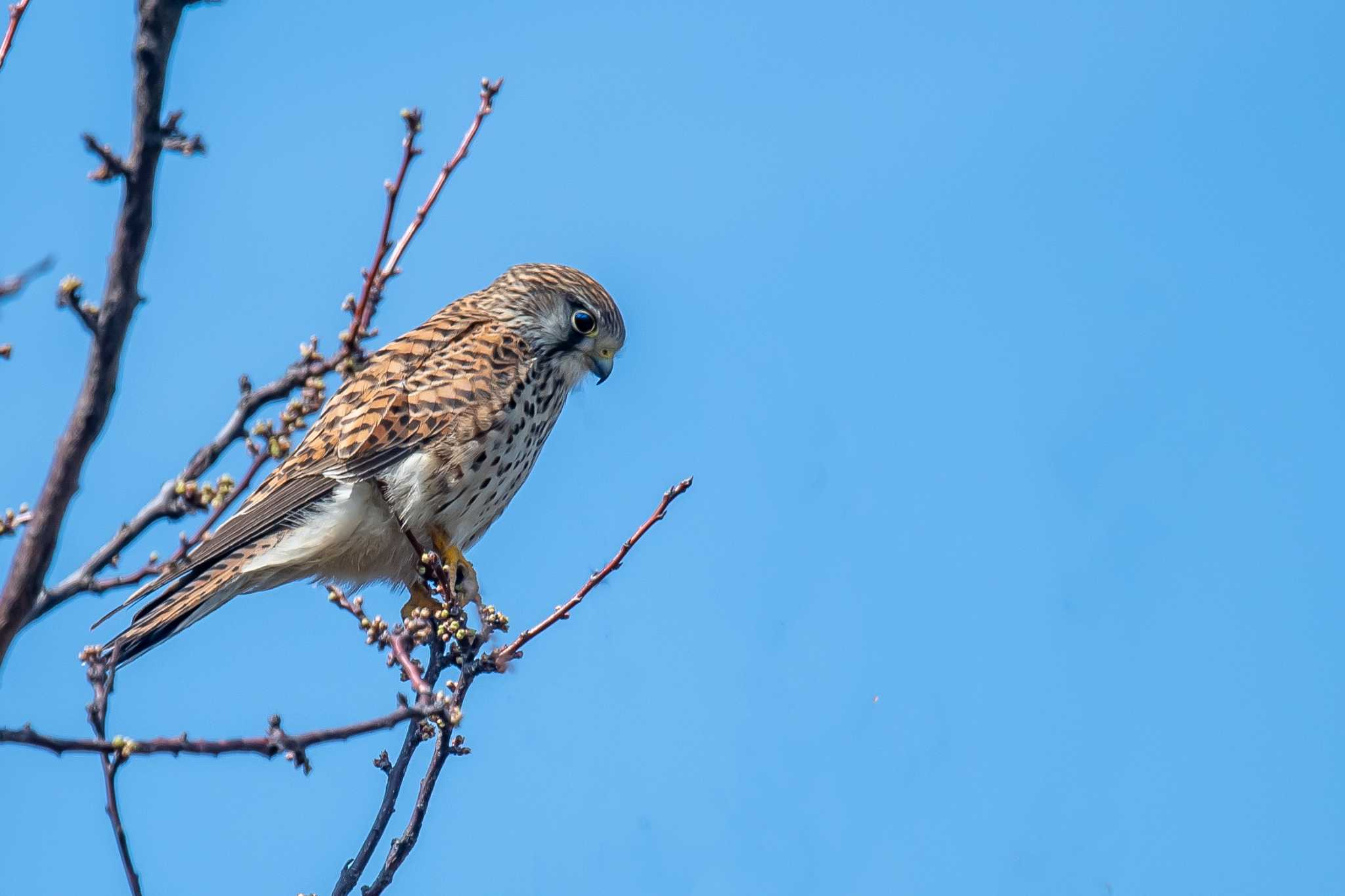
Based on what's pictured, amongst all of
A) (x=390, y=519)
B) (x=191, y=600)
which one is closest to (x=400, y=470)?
(x=390, y=519)

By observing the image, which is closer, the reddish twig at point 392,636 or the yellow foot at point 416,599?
the reddish twig at point 392,636

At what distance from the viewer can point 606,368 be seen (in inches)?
200

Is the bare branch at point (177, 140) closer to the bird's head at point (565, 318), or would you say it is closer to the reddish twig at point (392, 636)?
the reddish twig at point (392, 636)

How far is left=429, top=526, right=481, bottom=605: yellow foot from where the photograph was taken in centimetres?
364

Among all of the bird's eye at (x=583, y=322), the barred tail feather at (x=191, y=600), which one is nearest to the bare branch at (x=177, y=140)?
the barred tail feather at (x=191, y=600)

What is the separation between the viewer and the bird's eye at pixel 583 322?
502cm

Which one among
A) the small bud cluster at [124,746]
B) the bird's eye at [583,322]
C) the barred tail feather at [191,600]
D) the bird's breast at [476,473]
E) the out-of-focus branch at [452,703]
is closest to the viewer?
the small bud cluster at [124,746]

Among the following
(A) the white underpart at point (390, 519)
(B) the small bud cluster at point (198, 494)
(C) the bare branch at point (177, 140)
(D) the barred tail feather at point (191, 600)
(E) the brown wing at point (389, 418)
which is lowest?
(B) the small bud cluster at point (198, 494)

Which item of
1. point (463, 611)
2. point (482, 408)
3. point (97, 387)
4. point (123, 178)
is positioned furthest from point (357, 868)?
point (482, 408)

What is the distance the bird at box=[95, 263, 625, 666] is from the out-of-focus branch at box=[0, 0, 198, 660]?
7.27 ft

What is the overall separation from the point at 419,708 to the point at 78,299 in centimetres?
63

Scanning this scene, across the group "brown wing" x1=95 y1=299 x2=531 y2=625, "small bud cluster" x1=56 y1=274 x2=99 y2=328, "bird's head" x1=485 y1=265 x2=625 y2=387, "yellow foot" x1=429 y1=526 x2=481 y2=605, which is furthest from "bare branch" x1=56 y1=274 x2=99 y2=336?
"bird's head" x1=485 y1=265 x2=625 y2=387

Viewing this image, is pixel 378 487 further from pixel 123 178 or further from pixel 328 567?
pixel 123 178

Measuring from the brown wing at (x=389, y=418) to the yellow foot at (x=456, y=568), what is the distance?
0.92 feet
